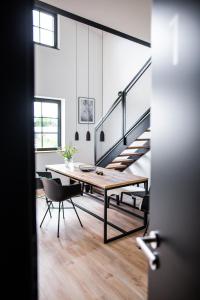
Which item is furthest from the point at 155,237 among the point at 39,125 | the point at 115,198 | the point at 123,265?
the point at 39,125

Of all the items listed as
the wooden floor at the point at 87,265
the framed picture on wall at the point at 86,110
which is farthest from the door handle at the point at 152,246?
the framed picture on wall at the point at 86,110

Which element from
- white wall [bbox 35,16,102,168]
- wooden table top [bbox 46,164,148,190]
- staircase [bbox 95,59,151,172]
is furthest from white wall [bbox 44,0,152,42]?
white wall [bbox 35,16,102,168]

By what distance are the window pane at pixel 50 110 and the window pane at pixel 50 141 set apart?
0.49m

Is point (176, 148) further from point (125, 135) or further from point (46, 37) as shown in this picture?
point (46, 37)

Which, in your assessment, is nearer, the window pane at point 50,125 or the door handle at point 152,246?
the door handle at point 152,246

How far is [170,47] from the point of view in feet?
2.93

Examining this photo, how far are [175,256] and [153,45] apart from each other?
0.87 m

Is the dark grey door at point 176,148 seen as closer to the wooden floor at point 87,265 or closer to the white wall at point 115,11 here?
the wooden floor at point 87,265

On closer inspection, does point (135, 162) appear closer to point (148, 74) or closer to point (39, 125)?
point (148, 74)

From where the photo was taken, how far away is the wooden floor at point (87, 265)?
207 centimetres

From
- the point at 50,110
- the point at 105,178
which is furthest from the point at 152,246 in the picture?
the point at 50,110

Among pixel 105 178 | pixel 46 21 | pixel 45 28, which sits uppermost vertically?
pixel 46 21

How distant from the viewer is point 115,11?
2473 mm

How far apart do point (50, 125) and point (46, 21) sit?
247 cm
